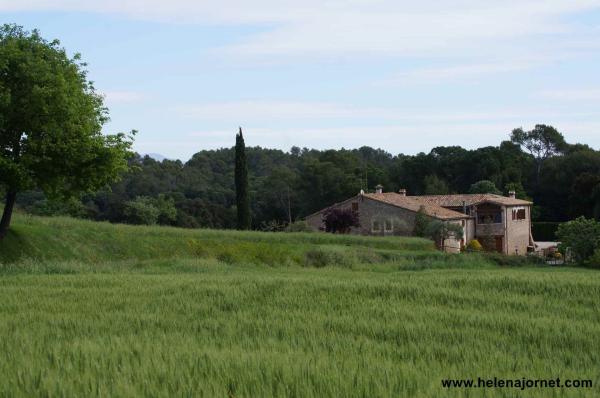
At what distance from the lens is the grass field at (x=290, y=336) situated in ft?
21.5

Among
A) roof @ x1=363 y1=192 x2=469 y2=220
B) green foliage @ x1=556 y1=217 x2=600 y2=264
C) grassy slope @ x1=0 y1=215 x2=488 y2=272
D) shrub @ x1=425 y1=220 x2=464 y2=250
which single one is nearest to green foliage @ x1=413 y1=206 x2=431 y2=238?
roof @ x1=363 y1=192 x2=469 y2=220

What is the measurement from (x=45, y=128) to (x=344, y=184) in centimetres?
6504

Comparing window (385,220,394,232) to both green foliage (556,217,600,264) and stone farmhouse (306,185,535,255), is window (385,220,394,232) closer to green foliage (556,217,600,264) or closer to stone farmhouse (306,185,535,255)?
stone farmhouse (306,185,535,255)

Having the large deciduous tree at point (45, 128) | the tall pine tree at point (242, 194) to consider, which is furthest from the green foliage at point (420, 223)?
the large deciduous tree at point (45, 128)

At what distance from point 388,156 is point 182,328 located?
15762 cm

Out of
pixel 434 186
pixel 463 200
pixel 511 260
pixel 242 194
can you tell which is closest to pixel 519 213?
pixel 463 200

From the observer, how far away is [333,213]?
68750 mm

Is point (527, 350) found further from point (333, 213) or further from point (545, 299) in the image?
point (333, 213)

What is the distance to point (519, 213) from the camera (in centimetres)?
8056

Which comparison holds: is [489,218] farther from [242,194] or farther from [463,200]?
[242,194]

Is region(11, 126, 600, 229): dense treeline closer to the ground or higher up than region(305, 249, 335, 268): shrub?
higher up

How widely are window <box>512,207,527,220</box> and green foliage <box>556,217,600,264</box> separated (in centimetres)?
2396

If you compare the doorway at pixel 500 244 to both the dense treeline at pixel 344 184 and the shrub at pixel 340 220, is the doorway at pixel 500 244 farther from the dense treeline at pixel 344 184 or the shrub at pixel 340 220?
the shrub at pixel 340 220

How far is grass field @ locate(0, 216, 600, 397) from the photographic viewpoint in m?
6.57
